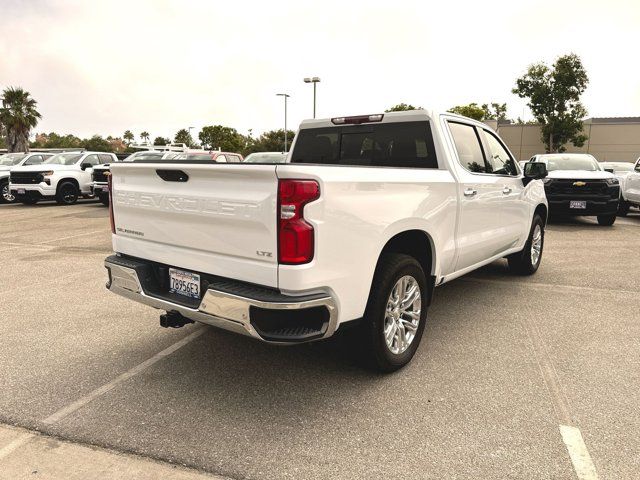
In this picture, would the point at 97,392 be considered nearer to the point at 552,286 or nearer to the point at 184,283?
the point at 184,283

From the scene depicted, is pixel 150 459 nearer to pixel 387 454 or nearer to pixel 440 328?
pixel 387 454

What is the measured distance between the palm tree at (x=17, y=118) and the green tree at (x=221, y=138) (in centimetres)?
2699

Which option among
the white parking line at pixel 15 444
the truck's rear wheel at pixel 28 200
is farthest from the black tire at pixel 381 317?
the truck's rear wheel at pixel 28 200

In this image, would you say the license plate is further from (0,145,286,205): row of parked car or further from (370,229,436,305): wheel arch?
(0,145,286,205): row of parked car

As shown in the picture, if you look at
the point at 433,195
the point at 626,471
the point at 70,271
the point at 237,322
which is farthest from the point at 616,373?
the point at 70,271

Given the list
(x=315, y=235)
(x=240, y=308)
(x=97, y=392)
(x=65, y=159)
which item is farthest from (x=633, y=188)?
(x=65, y=159)

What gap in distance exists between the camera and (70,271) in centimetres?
663

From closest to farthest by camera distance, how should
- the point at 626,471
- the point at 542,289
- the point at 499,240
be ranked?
1. the point at 626,471
2. the point at 499,240
3. the point at 542,289

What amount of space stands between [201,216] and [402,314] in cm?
160

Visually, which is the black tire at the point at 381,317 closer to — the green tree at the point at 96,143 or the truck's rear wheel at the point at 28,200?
the truck's rear wheel at the point at 28,200

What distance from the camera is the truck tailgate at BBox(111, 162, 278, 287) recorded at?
105 inches

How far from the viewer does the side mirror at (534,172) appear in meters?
5.54

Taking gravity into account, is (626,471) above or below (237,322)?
below

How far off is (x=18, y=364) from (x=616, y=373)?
14.3 ft
